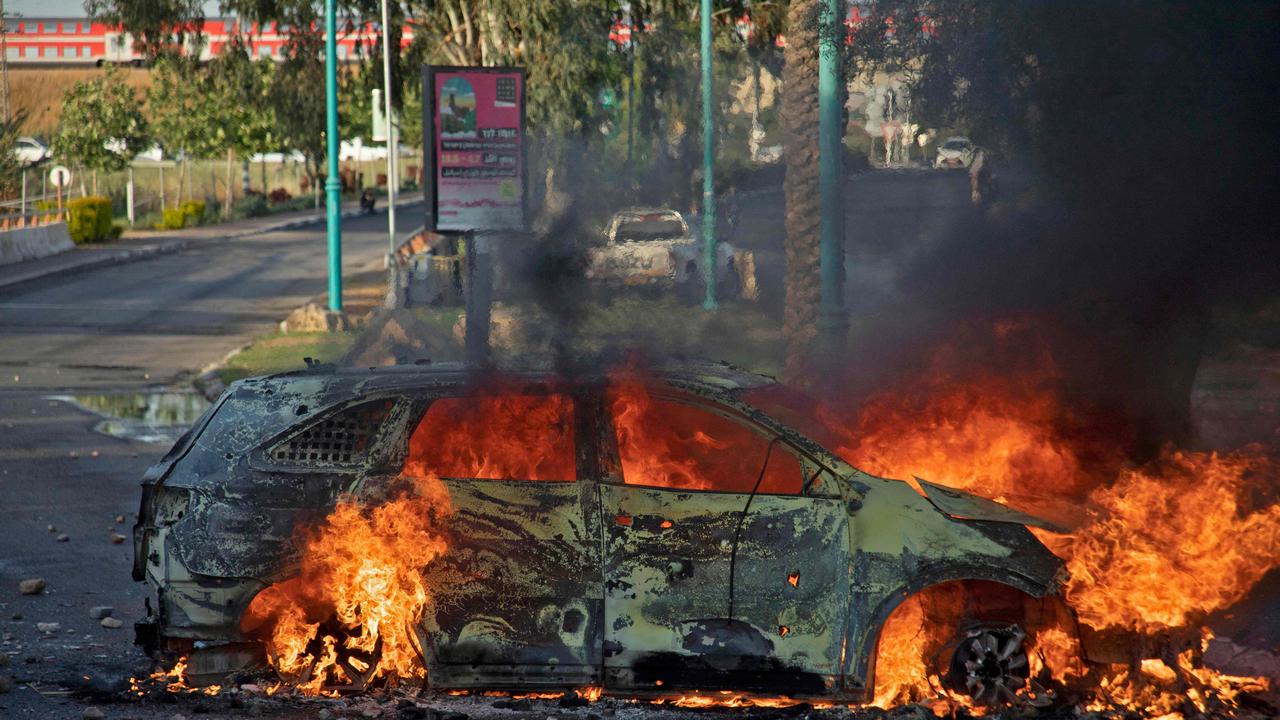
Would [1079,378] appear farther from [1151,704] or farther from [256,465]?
[256,465]

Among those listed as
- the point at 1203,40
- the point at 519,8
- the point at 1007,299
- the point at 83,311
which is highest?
the point at 519,8

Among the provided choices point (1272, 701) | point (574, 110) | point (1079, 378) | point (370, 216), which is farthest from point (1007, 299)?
point (370, 216)

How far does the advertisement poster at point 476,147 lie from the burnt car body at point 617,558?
344 inches

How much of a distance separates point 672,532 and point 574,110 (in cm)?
2508

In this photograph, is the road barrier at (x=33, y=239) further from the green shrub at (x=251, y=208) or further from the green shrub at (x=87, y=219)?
the green shrub at (x=251, y=208)

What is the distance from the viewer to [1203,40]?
9.56 meters

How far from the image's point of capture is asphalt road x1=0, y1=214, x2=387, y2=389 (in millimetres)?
20297

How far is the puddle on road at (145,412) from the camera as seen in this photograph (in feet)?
50.1

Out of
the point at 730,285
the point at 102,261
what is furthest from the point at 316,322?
the point at 102,261

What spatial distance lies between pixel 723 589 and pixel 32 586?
4.57 meters

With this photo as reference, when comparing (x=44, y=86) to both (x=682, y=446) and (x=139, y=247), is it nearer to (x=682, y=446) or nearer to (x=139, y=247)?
(x=139, y=247)

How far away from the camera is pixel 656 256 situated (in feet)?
65.3

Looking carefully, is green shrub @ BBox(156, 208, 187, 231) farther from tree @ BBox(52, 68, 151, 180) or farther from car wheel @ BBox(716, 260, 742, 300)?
car wheel @ BBox(716, 260, 742, 300)

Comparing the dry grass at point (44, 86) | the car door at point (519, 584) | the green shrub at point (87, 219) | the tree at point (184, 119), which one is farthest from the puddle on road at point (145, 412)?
the dry grass at point (44, 86)
